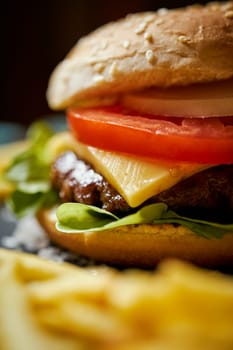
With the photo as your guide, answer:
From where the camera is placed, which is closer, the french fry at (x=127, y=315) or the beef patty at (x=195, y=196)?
the french fry at (x=127, y=315)

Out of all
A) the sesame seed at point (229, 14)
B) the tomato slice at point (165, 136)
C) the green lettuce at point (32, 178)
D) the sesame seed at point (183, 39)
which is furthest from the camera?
the green lettuce at point (32, 178)

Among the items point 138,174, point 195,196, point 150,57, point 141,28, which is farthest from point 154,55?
point 195,196

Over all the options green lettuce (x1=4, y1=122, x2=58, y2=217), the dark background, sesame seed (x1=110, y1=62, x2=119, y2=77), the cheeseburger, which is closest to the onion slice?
the cheeseburger

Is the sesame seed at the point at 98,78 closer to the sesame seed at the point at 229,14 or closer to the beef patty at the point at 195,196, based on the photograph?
the beef patty at the point at 195,196

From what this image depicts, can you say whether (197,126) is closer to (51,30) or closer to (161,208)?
(161,208)

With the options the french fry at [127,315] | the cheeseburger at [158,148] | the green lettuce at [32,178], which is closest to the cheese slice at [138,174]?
the cheeseburger at [158,148]

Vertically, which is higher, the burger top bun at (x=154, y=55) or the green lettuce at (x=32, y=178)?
the burger top bun at (x=154, y=55)

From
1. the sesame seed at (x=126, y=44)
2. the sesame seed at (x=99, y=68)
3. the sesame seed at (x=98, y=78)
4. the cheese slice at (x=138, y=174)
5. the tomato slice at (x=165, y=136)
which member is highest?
the sesame seed at (x=126, y=44)

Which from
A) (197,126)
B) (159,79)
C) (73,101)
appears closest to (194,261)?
(197,126)
